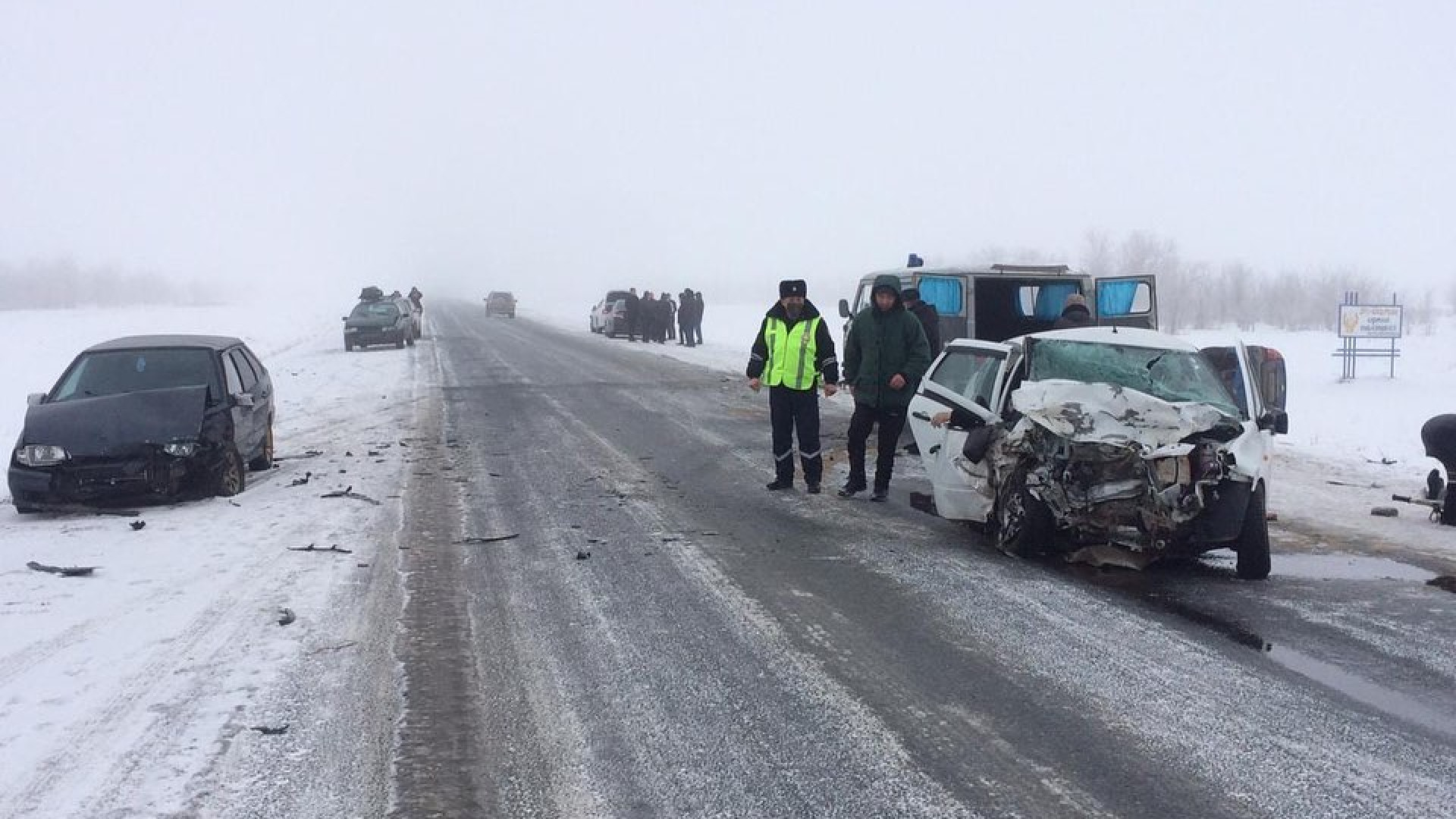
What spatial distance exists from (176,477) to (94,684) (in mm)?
4890

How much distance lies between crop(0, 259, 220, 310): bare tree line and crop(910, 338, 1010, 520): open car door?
384ft

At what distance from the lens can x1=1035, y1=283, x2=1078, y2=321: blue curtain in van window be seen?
14.4 meters

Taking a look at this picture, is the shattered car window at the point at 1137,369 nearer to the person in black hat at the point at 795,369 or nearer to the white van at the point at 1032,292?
the person in black hat at the point at 795,369

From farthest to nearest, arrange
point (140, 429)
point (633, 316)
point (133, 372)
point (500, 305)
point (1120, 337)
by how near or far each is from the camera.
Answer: point (500, 305)
point (633, 316)
point (133, 372)
point (140, 429)
point (1120, 337)

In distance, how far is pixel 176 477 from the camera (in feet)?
31.6

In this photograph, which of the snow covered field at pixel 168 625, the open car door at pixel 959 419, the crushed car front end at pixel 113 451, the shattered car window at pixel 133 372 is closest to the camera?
the snow covered field at pixel 168 625

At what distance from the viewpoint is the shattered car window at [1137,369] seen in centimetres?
792

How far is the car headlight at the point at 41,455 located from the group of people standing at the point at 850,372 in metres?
5.65

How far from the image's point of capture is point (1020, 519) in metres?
7.58

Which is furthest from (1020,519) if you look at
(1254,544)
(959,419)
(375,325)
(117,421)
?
(375,325)

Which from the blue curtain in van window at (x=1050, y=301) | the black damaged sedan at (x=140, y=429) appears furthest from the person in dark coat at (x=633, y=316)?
the black damaged sedan at (x=140, y=429)

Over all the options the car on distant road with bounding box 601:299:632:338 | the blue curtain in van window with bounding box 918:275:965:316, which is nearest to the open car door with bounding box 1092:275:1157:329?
the blue curtain in van window with bounding box 918:275:965:316

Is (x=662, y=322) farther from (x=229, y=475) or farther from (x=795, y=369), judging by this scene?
(x=229, y=475)

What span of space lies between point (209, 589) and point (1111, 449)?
5.40 metres
